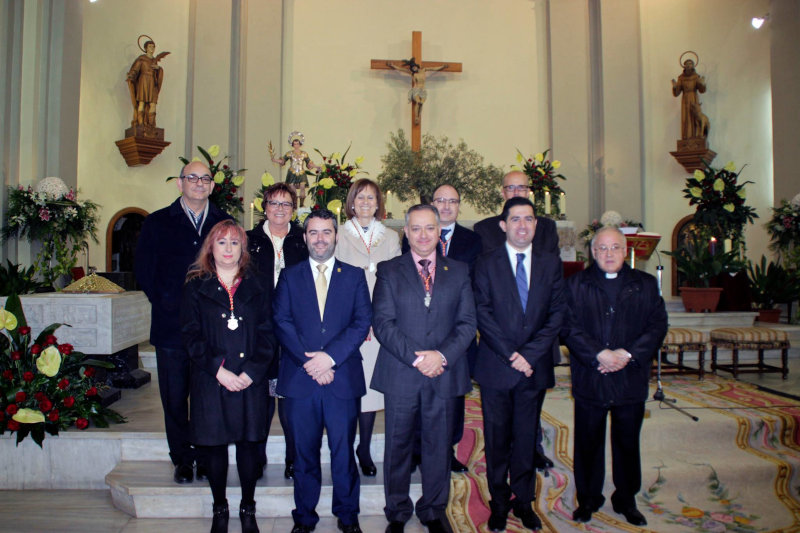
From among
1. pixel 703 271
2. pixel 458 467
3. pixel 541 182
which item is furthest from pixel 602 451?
pixel 703 271

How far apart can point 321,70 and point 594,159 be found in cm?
464

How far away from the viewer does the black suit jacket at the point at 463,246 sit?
3635mm

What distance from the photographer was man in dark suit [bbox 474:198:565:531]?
9.98ft

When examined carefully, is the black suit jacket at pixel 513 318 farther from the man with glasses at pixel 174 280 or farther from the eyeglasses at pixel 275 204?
the man with glasses at pixel 174 280

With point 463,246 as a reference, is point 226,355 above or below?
below

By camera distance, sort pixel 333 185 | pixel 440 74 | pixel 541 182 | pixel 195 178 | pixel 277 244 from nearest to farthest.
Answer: pixel 195 178
pixel 277 244
pixel 333 185
pixel 541 182
pixel 440 74

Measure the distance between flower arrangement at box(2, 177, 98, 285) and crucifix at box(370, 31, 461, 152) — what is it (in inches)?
194

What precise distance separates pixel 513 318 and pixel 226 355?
4.65 ft

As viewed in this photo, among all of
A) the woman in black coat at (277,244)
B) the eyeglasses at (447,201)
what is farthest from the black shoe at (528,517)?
the eyeglasses at (447,201)

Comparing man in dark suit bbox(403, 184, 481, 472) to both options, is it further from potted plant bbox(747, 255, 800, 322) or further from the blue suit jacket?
potted plant bbox(747, 255, 800, 322)

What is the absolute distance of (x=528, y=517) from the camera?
3043 mm

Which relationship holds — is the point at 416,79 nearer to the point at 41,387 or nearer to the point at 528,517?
the point at 41,387

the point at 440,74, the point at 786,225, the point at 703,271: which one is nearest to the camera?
the point at 703,271

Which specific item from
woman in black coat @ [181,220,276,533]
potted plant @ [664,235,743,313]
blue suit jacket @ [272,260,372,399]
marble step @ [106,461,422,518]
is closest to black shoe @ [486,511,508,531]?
marble step @ [106,461,422,518]
